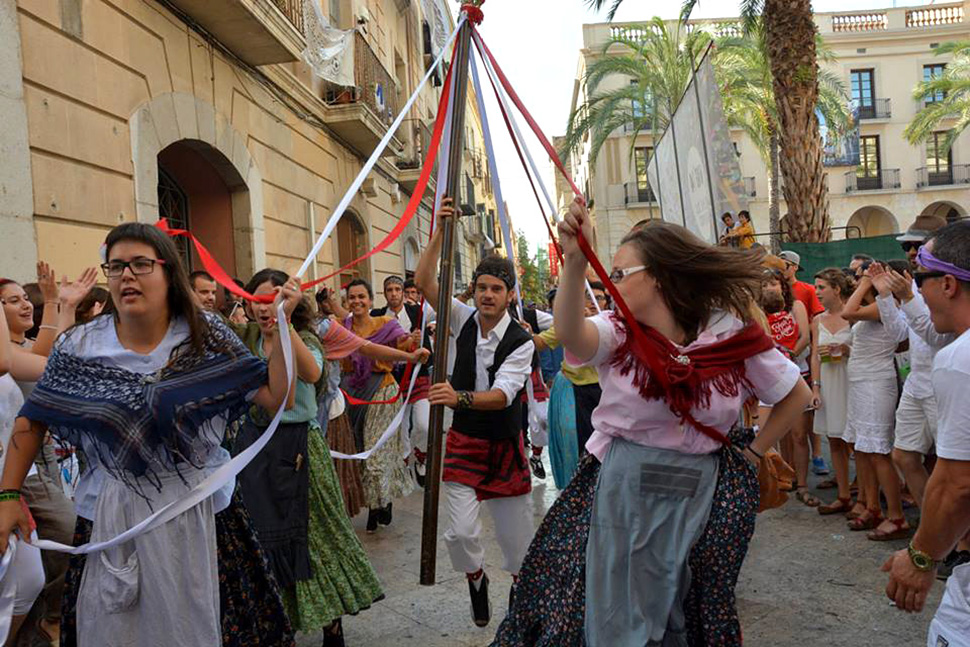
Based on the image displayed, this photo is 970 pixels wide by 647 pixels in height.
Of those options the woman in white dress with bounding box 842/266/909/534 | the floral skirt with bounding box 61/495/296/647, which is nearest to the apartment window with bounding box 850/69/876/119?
the woman in white dress with bounding box 842/266/909/534

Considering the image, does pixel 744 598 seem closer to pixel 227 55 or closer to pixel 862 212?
pixel 227 55

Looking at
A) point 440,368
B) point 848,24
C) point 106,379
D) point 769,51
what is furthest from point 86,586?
point 848,24

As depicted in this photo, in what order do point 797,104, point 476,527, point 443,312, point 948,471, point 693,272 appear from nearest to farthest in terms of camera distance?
point 948,471 → point 693,272 → point 443,312 → point 476,527 → point 797,104

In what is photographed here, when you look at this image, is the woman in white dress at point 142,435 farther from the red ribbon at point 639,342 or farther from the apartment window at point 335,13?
the apartment window at point 335,13

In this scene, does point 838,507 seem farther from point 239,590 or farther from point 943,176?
point 943,176

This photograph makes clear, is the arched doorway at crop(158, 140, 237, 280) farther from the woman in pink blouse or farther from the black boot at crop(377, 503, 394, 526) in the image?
the woman in pink blouse

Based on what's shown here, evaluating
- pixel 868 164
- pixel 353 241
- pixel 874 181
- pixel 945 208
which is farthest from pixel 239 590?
pixel 945 208

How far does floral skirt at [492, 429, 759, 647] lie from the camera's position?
2.26 m

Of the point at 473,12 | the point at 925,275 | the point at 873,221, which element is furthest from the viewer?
the point at 873,221

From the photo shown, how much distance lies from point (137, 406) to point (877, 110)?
3944 cm

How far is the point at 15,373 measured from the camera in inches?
119

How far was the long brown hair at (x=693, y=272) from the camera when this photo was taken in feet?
7.80

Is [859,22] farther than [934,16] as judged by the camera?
Yes

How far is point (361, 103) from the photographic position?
476 inches
